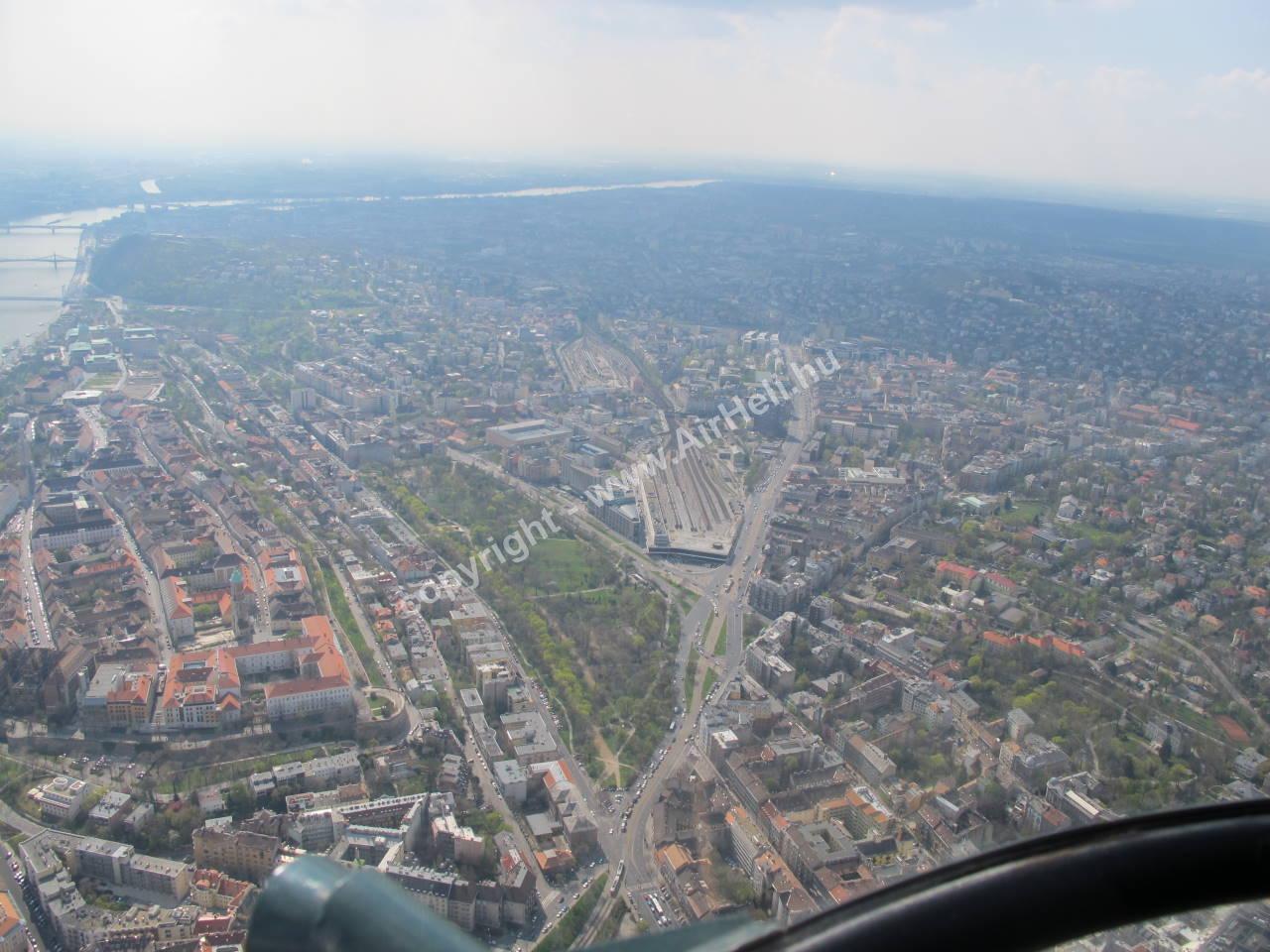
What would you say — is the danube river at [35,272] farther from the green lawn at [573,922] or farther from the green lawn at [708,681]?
the green lawn at [573,922]

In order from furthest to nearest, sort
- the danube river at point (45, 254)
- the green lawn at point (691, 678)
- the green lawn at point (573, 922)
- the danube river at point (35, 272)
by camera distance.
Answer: the danube river at point (45, 254)
the danube river at point (35, 272)
the green lawn at point (691, 678)
the green lawn at point (573, 922)

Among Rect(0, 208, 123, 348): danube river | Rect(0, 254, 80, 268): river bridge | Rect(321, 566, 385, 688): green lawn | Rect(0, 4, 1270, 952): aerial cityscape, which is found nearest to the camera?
Rect(0, 4, 1270, 952): aerial cityscape

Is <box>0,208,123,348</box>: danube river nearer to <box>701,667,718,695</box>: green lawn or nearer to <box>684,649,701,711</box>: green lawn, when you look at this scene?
<box>684,649,701,711</box>: green lawn

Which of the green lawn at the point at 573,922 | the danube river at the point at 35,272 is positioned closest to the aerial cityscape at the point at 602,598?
the green lawn at the point at 573,922

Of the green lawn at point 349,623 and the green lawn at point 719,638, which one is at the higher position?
the green lawn at point 719,638

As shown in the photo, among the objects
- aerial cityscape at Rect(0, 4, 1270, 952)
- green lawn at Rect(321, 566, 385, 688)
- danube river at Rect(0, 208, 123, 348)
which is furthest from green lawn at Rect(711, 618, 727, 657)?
danube river at Rect(0, 208, 123, 348)

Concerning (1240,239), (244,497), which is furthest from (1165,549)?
(1240,239)

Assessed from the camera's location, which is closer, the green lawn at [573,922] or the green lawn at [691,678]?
the green lawn at [573,922]

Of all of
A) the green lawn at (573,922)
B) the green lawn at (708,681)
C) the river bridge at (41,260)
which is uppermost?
the river bridge at (41,260)

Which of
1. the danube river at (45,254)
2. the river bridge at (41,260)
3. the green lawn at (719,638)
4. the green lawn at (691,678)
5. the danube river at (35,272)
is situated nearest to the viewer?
the green lawn at (691,678)

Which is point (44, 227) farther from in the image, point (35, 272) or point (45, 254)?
point (35, 272)
